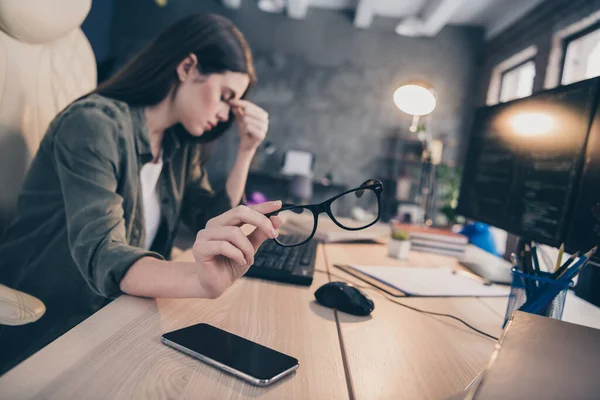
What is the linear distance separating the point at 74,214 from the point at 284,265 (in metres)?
0.41

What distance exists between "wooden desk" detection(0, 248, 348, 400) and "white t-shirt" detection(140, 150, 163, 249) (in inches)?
24.1

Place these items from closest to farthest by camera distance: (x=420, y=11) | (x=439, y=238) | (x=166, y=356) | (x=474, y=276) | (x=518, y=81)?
(x=166, y=356) < (x=474, y=276) < (x=439, y=238) < (x=518, y=81) < (x=420, y=11)

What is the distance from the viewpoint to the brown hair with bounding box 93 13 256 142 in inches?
39.8

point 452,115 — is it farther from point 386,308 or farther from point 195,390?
point 195,390

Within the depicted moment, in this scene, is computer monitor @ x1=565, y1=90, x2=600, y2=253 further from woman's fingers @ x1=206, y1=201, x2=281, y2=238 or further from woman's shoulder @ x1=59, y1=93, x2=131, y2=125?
woman's shoulder @ x1=59, y1=93, x2=131, y2=125

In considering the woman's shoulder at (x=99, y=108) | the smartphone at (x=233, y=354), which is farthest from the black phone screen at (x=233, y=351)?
the woman's shoulder at (x=99, y=108)

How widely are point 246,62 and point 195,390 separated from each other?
903 millimetres

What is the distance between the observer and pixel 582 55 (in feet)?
11.0

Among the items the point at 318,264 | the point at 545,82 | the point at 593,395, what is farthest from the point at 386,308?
the point at 545,82

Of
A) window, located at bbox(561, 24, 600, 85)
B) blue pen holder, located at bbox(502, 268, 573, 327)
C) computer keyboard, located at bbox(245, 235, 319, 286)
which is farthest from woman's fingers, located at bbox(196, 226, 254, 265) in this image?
window, located at bbox(561, 24, 600, 85)

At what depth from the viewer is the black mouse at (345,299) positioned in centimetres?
67

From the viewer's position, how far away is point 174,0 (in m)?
4.71

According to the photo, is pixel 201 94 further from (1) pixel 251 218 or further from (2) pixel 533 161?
(2) pixel 533 161

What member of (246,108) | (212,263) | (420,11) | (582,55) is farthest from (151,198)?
(420,11)
